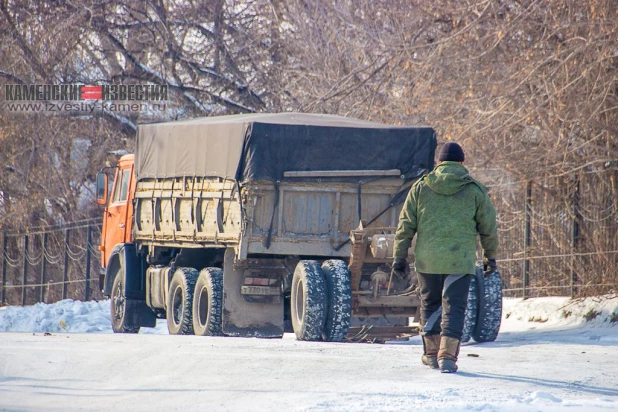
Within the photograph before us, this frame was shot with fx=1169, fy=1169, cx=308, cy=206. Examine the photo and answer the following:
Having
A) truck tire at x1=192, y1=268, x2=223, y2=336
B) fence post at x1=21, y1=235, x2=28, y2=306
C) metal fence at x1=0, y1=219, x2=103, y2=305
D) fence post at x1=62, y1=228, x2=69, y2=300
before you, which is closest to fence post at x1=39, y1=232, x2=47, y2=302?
metal fence at x1=0, y1=219, x2=103, y2=305

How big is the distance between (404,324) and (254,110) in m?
13.7

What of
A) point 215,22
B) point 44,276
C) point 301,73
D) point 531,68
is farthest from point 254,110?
point 531,68

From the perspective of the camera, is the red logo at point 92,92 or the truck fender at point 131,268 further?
the red logo at point 92,92

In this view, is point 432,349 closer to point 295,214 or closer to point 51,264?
point 295,214

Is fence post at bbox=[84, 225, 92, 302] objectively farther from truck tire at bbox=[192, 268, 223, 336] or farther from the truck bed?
the truck bed

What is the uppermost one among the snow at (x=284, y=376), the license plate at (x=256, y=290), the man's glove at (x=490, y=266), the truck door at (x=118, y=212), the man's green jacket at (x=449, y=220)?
the truck door at (x=118, y=212)

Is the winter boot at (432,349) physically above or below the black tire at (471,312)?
below

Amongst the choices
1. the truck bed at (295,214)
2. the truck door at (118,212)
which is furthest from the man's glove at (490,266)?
the truck door at (118,212)

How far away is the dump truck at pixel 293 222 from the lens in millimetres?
13352

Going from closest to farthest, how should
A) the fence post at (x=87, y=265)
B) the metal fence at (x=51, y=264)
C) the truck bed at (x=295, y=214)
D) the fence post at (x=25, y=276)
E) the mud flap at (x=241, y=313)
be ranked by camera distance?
the truck bed at (x=295, y=214)
the mud flap at (x=241, y=313)
the fence post at (x=87, y=265)
the metal fence at (x=51, y=264)
the fence post at (x=25, y=276)

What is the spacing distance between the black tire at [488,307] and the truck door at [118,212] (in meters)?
6.60

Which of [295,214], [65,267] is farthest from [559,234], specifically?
[65,267]

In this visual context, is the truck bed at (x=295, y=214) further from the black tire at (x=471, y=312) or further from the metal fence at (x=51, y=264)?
the metal fence at (x=51, y=264)

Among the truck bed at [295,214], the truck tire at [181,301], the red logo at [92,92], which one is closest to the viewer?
the truck bed at [295,214]
